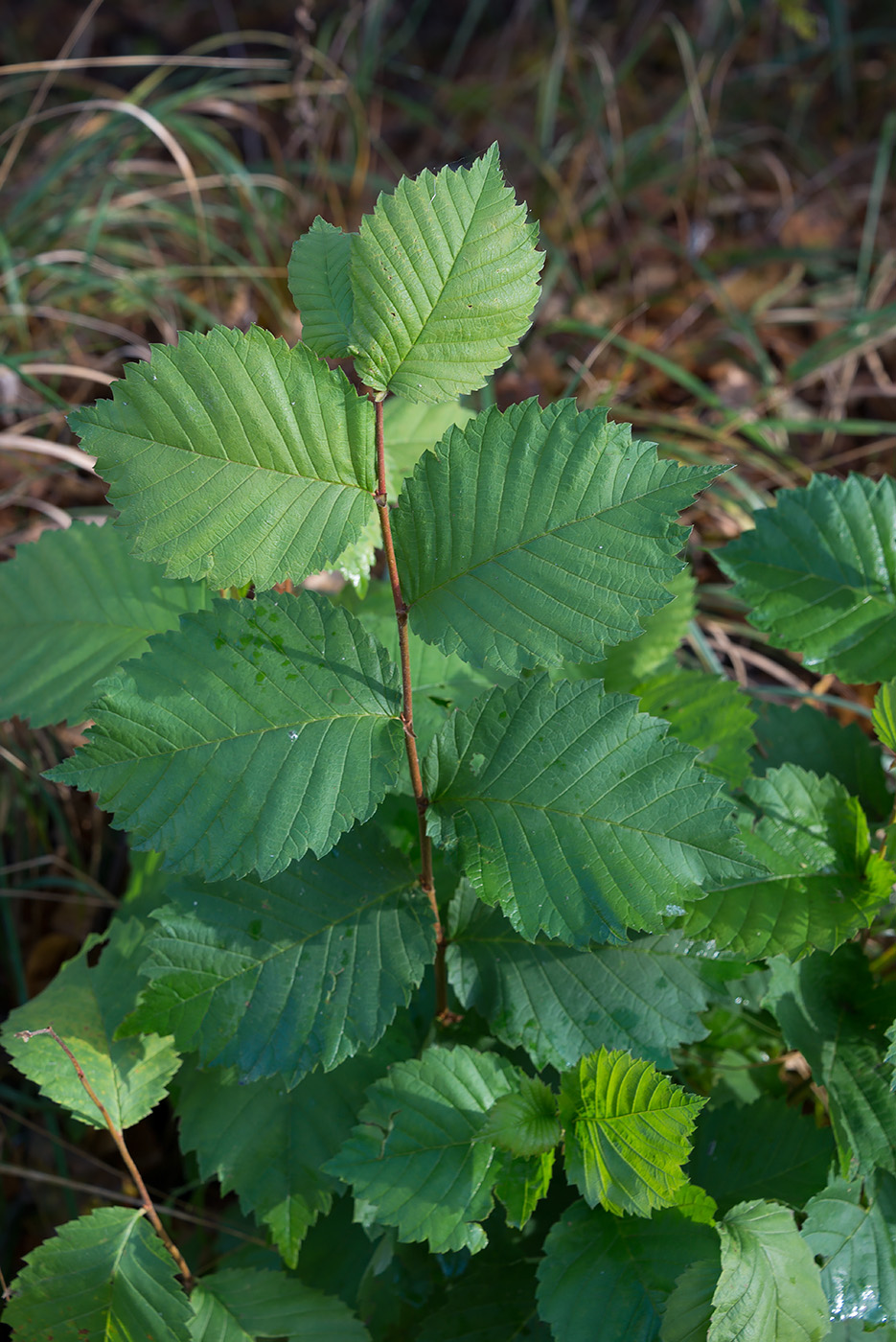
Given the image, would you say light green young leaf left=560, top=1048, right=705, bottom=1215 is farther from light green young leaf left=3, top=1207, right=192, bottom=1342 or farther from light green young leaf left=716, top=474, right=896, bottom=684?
light green young leaf left=716, top=474, right=896, bottom=684

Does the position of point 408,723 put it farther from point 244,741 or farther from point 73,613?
point 73,613

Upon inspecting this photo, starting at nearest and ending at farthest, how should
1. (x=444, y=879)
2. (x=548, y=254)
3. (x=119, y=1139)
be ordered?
(x=119, y=1139) → (x=444, y=879) → (x=548, y=254)

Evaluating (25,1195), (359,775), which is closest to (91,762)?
(359,775)

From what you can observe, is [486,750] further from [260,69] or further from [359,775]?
[260,69]

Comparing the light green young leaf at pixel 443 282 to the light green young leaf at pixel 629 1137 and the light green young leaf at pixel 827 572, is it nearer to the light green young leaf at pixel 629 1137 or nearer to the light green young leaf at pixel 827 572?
the light green young leaf at pixel 827 572

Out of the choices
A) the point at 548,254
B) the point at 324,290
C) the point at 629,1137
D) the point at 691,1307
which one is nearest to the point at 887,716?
the point at 629,1137

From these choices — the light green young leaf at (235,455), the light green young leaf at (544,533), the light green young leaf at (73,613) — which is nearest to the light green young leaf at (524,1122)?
the light green young leaf at (544,533)
